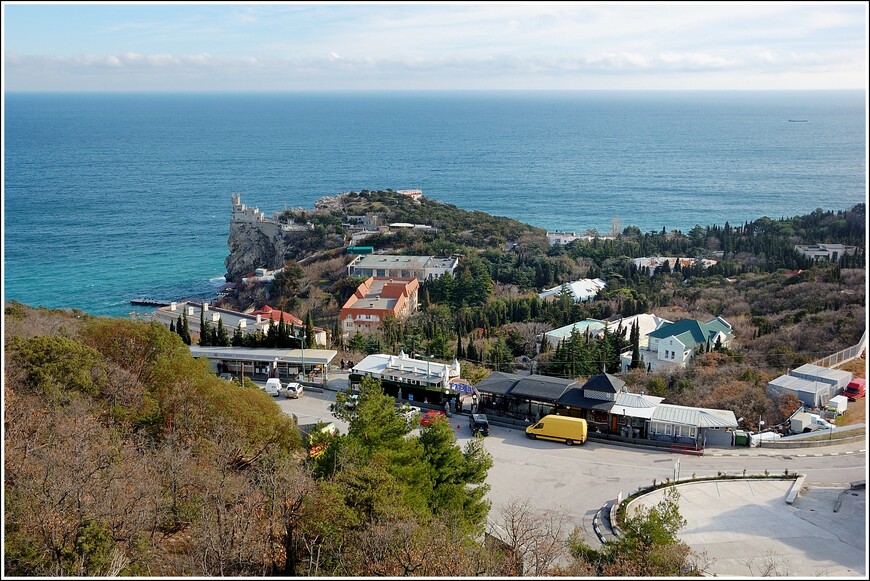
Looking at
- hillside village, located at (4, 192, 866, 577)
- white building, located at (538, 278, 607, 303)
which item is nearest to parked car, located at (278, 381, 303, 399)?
hillside village, located at (4, 192, 866, 577)

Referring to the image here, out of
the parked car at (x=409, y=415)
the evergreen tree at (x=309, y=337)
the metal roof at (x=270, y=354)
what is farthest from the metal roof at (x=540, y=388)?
the evergreen tree at (x=309, y=337)

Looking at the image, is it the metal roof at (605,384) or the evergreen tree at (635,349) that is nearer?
the metal roof at (605,384)

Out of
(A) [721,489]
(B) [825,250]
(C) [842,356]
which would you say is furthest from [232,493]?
(B) [825,250]

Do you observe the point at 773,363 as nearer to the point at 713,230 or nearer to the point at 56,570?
the point at 56,570

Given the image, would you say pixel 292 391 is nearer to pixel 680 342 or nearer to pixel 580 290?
pixel 680 342

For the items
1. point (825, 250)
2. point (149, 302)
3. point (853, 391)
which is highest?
point (825, 250)

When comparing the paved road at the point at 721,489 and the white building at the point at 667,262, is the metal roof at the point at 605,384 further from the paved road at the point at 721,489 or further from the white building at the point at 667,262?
the white building at the point at 667,262
